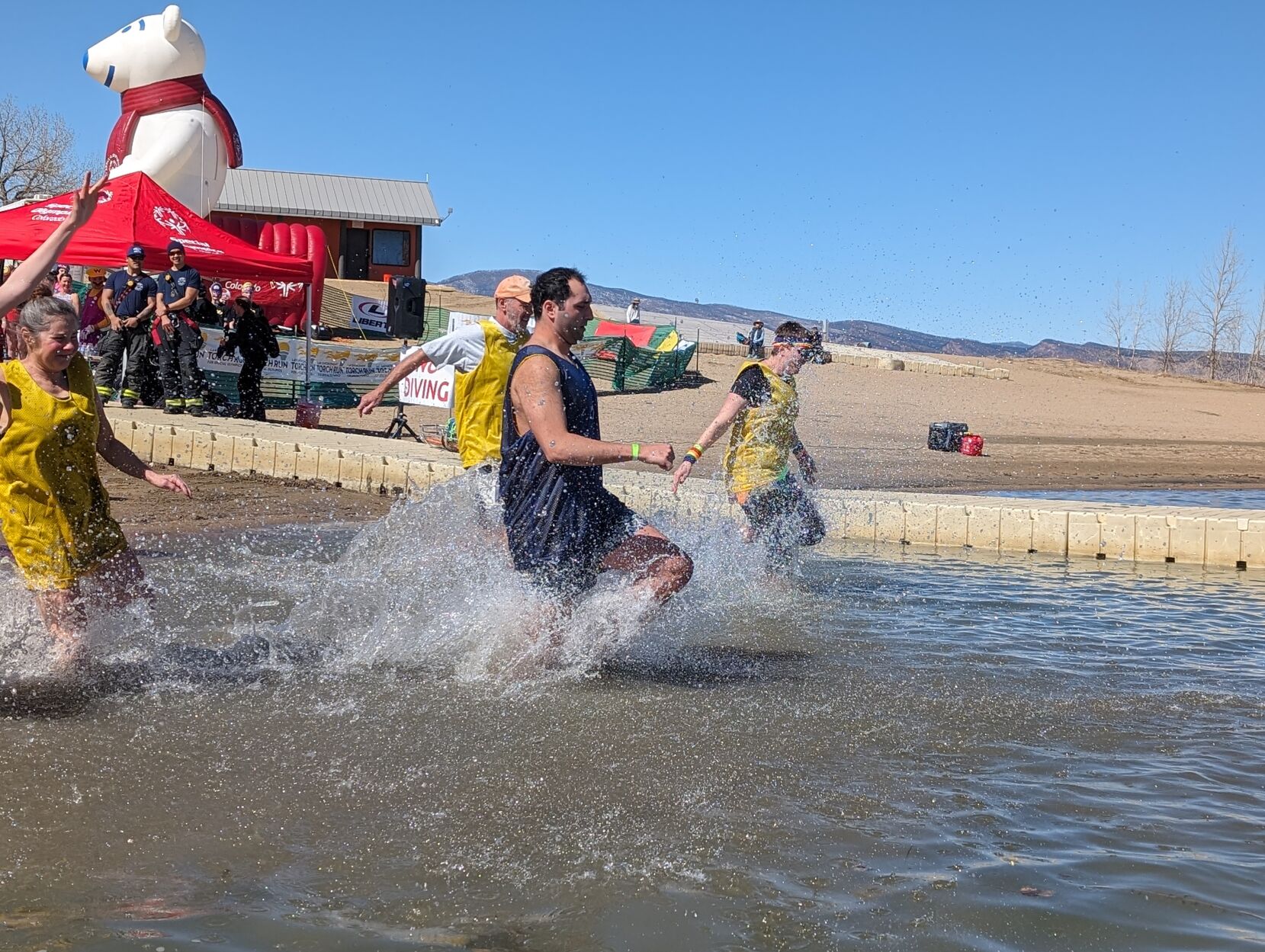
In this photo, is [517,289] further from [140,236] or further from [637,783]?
[140,236]

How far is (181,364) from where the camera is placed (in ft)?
46.1

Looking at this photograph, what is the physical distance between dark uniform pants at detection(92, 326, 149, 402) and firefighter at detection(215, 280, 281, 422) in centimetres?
164

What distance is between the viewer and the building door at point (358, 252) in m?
47.9

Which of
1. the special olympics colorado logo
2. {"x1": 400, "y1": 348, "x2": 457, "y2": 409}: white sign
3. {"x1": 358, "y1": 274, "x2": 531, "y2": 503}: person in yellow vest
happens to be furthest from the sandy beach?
{"x1": 358, "y1": 274, "x2": 531, "y2": 503}: person in yellow vest

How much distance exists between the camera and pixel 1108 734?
5.08 metres

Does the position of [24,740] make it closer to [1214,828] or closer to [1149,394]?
[1214,828]

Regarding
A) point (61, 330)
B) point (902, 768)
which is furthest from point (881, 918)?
point (61, 330)

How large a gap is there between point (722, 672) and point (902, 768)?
1519 mm

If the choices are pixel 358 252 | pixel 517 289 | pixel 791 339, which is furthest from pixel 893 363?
pixel 517 289

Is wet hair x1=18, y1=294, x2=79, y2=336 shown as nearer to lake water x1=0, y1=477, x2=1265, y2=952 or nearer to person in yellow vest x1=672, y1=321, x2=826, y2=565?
lake water x1=0, y1=477, x2=1265, y2=952

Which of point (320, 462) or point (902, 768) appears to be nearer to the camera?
point (902, 768)

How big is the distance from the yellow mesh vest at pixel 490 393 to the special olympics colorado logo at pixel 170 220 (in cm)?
973

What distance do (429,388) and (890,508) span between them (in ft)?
20.1

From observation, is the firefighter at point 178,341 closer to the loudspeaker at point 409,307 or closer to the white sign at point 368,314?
the loudspeaker at point 409,307
